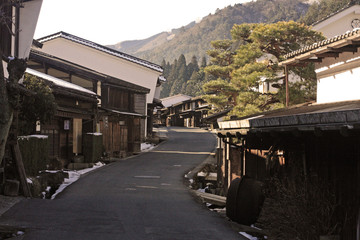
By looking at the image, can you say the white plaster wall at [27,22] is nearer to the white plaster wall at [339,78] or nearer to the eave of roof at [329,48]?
the eave of roof at [329,48]

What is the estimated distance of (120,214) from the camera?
473 inches

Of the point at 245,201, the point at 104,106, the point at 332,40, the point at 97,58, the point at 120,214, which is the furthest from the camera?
the point at 97,58

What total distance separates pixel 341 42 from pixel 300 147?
17.6 ft

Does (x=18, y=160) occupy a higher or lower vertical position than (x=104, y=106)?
lower

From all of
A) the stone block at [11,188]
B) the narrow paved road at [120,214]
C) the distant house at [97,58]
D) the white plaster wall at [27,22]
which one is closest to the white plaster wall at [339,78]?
the narrow paved road at [120,214]

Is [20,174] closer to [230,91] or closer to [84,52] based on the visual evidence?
[230,91]

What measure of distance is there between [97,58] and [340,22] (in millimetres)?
22668

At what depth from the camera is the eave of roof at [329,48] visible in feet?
47.2

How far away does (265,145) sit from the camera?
1423 centimetres

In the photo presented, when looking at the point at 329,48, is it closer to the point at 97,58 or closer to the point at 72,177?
the point at 72,177

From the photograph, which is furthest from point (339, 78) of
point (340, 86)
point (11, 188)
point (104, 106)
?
point (104, 106)

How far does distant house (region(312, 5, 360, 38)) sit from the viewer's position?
35188mm

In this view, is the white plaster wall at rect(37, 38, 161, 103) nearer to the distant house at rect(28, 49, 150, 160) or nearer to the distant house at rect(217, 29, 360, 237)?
the distant house at rect(28, 49, 150, 160)

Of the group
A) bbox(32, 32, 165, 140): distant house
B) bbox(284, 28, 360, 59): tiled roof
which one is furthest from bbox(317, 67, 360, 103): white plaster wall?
bbox(32, 32, 165, 140): distant house
